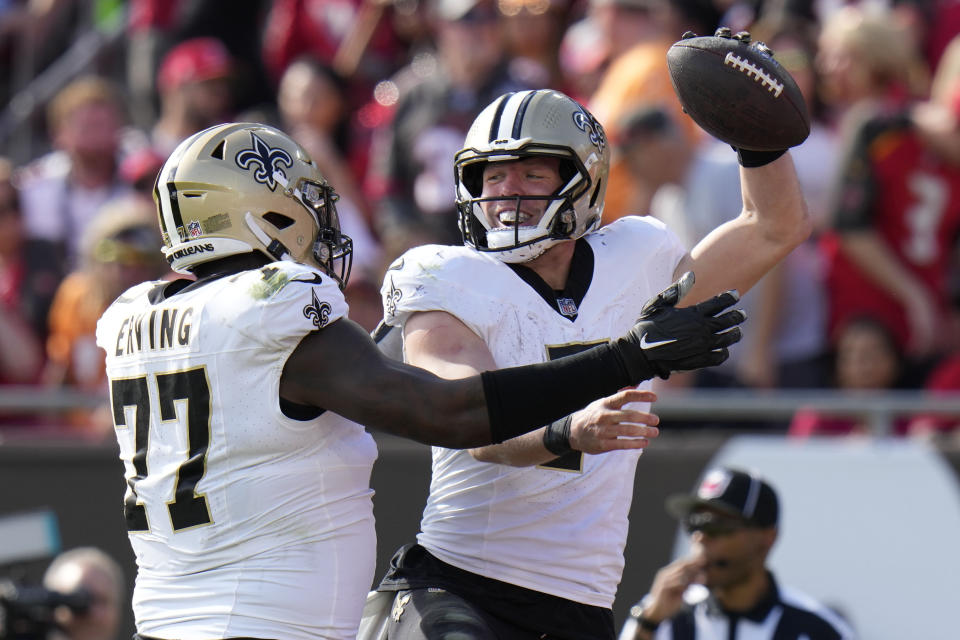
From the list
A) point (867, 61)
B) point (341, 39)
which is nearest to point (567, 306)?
point (867, 61)

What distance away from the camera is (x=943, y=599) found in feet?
20.3

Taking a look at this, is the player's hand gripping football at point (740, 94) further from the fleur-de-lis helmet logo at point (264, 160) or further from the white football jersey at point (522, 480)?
the fleur-de-lis helmet logo at point (264, 160)

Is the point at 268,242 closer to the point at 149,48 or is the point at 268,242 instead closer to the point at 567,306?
the point at 567,306

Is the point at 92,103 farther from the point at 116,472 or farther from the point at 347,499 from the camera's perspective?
the point at 347,499

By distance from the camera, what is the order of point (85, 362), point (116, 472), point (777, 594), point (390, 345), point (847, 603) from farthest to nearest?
point (85, 362), point (116, 472), point (847, 603), point (777, 594), point (390, 345)

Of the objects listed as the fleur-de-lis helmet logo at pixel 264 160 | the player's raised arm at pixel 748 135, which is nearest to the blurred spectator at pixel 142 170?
the fleur-de-lis helmet logo at pixel 264 160

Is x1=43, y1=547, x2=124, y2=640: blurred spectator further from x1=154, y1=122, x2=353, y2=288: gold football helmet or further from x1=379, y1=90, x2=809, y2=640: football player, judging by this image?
x1=154, y1=122, x2=353, y2=288: gold football helmet

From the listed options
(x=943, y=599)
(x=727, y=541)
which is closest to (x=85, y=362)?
(x=727, y=541)

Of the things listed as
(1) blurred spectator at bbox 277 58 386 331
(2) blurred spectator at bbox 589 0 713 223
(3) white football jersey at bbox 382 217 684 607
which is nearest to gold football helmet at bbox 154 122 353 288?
(3) white football jersey at bbox 382 217 684 607

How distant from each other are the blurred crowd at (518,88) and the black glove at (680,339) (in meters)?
3.53

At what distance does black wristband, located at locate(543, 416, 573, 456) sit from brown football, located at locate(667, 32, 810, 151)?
977 mm

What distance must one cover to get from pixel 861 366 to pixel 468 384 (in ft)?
12.6

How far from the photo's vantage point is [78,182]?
28.4 ft

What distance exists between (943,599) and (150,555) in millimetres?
3810
